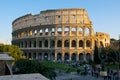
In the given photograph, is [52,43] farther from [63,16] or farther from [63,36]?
[63,16]

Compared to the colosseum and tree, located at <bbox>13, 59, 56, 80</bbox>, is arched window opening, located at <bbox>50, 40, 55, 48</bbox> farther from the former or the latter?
tree, located at <bbox>13, 59, 56, 80</bbox>

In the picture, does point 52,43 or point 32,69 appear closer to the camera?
point 32,69

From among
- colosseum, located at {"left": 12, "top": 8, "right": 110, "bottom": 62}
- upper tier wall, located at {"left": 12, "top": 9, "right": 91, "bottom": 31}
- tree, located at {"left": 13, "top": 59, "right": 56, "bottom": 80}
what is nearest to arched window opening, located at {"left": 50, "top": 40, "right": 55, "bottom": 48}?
colosseum, located at {"left": 12, "top": 8, "right": 110, "bottom": 62}

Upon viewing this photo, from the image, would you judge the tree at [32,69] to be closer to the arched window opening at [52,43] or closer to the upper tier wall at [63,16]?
the upper tier wall at [63,16]

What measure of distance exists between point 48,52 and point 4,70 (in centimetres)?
5370

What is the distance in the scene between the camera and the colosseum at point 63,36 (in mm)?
63562

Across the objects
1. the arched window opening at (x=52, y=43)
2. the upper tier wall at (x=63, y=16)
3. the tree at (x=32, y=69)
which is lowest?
the tree at (x=32, y=69)

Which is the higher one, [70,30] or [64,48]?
[70,30]

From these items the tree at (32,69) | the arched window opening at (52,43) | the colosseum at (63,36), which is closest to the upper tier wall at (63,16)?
the colosseum at (63,36)

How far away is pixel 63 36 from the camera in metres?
63.6

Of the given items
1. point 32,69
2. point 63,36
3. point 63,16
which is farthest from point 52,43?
point 32,69

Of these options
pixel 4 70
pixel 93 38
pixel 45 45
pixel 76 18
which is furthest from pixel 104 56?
pixel 4 70

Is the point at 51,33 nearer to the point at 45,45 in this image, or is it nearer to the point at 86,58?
the point at 45,45

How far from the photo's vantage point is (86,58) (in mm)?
65500
